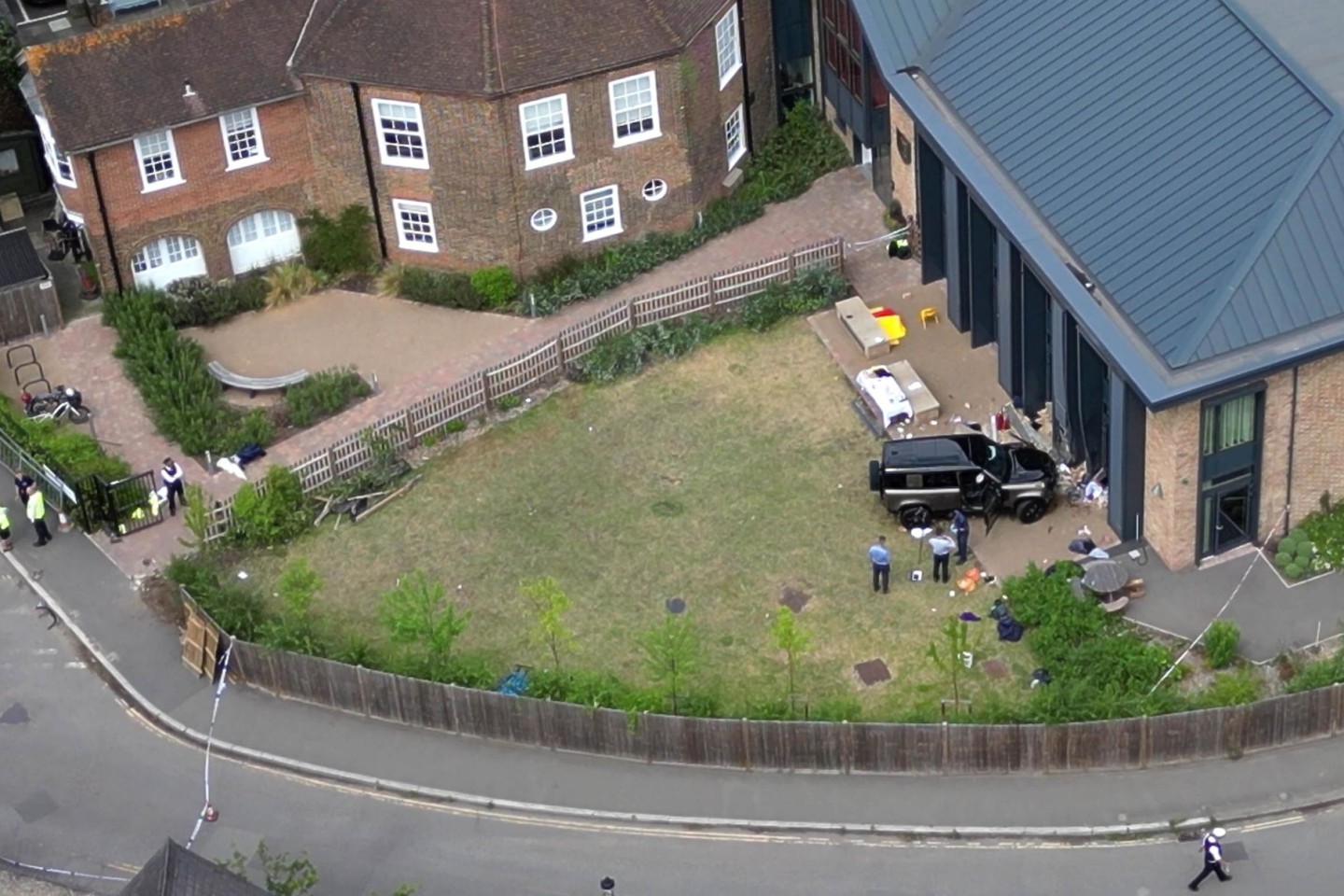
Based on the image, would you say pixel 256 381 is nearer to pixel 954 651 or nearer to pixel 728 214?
pixel 728 214

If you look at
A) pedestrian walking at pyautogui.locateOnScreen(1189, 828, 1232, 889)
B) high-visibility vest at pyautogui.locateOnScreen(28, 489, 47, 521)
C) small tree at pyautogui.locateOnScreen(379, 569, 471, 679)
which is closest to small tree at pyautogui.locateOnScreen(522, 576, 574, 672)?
small tree at pyautogui.locateOnScreen(379, 569, 471, 679)

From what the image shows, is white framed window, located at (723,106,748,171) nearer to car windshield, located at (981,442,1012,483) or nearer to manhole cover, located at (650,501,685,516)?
manhole cover, located at (650,501,685,516)

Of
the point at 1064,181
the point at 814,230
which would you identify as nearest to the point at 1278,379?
the point at 1064,181

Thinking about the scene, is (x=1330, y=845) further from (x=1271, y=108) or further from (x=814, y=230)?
(x=814, y=230)

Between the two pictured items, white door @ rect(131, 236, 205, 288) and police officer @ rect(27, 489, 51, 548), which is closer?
police officer @ rect(27, 489, 51, 548)

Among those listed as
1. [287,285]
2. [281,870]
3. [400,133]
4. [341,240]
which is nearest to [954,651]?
[281,870]

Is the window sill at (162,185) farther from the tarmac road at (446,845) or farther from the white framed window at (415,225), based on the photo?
the tarmac road at (446,845)
